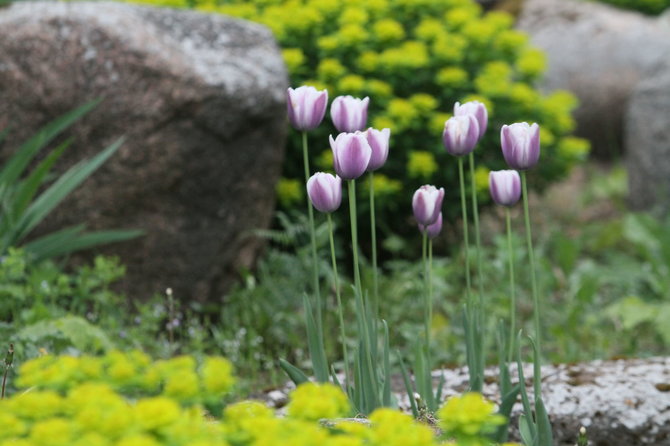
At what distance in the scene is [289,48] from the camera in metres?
5.11

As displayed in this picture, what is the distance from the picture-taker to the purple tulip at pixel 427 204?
2.21m

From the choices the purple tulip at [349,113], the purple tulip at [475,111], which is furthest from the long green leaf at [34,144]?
the purple tulip at [475,111]

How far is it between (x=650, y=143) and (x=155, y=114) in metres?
3.33

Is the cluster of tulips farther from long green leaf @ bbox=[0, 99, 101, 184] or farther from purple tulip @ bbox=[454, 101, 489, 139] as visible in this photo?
long green leaf @ bbox=[0, 99, 101, 184]

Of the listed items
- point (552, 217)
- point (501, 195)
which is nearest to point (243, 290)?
point (501, 195)

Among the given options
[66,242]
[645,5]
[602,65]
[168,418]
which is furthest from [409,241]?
[645,5]

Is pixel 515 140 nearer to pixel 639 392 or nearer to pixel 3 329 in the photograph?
pixel 639 392

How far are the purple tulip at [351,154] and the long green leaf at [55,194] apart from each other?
71.3 inches

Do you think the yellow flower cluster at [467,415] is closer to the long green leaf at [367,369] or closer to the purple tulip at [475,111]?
the long green leaf at [367,369]

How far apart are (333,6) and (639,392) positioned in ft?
9.69

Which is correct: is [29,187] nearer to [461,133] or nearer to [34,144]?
[34,144]

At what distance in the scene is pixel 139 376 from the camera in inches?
59.7

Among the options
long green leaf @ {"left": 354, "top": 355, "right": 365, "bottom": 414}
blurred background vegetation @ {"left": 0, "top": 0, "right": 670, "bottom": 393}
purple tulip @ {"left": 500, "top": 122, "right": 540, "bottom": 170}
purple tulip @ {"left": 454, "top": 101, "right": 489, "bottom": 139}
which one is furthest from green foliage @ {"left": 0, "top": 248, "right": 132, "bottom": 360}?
purple tulip @ {"left": 500, "top": 122, "right": 540, "bottom": 170}

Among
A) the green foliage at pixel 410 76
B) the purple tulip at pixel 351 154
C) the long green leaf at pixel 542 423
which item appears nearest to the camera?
the purple tulip at pixel 351 154
